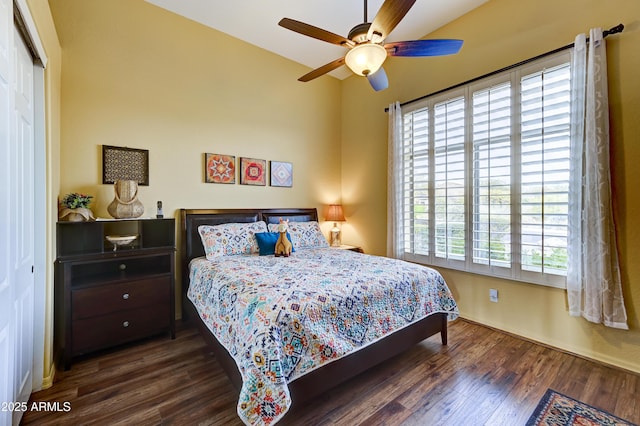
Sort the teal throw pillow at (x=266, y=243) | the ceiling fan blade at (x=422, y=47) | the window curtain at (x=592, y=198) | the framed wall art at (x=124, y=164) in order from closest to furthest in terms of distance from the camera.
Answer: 1. the ceiling fan blade at (x=422, y=47)
2. the window curtain at (x=592, y=198)
3. the framed wall art at (x=124, y=164)
4. the teal throw pillow at (x=266, y=243)

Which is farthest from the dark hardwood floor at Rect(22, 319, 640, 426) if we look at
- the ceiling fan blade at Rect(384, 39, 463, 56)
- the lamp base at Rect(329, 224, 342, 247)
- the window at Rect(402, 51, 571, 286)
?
the ceiling fan blade at Rect(384, 39, 463, 56)

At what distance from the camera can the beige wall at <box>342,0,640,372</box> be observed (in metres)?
2.10

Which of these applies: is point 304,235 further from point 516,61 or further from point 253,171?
point 516,61

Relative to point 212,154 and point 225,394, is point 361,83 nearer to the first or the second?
point 212,154

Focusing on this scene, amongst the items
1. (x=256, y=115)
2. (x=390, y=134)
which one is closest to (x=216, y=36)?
(x=256, y=115)

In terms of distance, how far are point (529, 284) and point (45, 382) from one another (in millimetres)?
3995

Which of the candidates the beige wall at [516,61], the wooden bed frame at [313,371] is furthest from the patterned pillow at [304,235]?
the beige wall at [516,61]

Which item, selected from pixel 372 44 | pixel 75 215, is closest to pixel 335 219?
pixel 372 44

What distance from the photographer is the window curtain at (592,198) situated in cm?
211

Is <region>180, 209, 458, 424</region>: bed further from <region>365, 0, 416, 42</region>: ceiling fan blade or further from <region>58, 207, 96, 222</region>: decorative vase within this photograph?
<region>365, 0, 416, 42</region>: ceiling fan blade

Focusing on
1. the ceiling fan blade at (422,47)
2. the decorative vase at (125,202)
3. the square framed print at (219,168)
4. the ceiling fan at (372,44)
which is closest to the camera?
the ceiling fan at (372,44)

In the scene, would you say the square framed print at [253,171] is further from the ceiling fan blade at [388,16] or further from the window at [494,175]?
the ceiling fan blade at [388,16]

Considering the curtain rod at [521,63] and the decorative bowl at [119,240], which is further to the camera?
the decorative bowl at [119,240]

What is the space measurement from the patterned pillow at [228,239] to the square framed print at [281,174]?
32.7 inches
